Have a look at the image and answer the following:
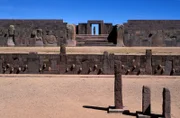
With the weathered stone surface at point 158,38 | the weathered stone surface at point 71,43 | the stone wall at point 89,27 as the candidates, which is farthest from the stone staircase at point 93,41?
the weathered stone surface at point 158,38

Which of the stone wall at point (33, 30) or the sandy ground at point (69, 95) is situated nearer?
the sandy ground at point (69, 95)

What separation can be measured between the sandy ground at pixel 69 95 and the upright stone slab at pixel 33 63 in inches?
48.1

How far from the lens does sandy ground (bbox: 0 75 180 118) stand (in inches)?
342

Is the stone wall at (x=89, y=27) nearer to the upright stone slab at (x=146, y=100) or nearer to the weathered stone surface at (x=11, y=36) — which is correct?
the weathered stone surface at (x=11, y=36)

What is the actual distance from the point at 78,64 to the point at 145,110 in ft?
25.8

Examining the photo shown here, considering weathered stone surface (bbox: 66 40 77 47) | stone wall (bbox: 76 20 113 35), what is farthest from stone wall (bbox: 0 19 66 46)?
stone wall (bbox: 76 20 113 35)

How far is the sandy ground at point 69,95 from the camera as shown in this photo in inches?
342

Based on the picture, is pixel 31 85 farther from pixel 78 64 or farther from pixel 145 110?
pixel 145 110

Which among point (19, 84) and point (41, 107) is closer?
point (41, 107)

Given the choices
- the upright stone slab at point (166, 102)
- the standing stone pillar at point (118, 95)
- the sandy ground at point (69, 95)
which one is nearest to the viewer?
the upright stone slab at point (166, 102)

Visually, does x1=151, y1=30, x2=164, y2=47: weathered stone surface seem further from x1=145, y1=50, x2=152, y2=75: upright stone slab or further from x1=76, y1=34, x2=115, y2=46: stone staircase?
x1=145, y1=50, x2=152, y2=75: upright stone slab

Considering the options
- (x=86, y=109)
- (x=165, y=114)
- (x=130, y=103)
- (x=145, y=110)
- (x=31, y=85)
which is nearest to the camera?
(x=165, y=114)

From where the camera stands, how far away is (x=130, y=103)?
9.90m

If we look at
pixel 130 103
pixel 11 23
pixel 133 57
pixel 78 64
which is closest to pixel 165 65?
pixel 133 57
